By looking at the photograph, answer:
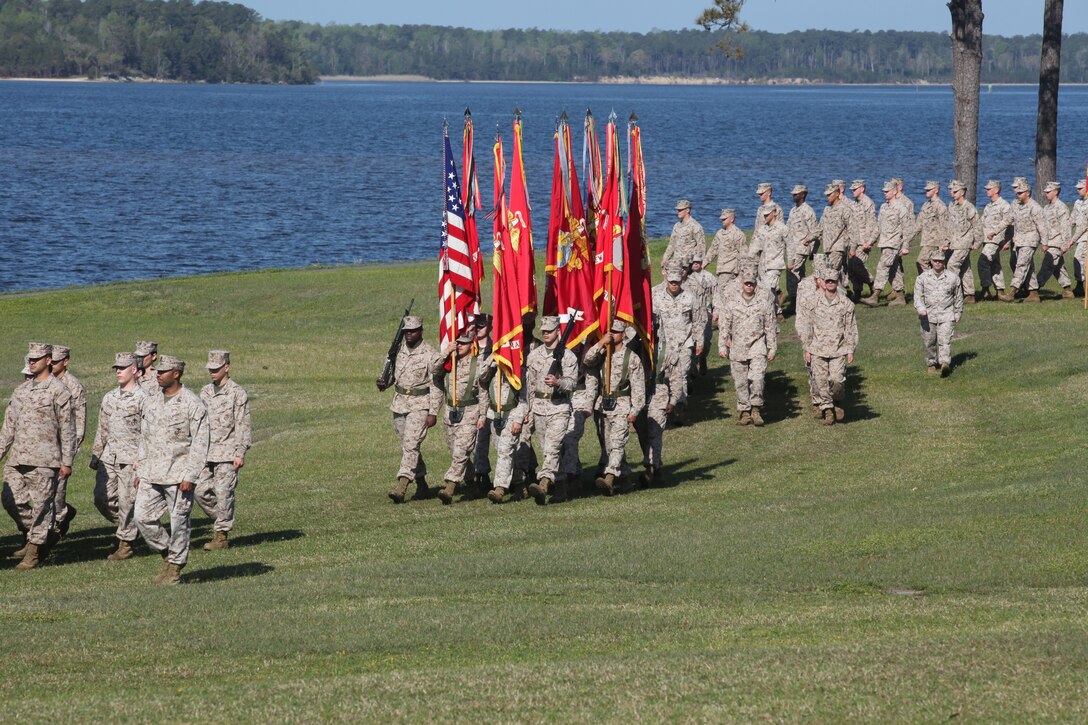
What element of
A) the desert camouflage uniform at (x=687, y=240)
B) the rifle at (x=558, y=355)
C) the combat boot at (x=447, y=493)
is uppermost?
the desert camouflage uniform at (x=687, y=240)

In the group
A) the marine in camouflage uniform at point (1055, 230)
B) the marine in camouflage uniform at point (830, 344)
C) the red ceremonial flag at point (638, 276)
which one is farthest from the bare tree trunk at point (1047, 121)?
the red ceremonial flag at point (638, 276)

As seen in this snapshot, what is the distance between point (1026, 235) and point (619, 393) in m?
13.3

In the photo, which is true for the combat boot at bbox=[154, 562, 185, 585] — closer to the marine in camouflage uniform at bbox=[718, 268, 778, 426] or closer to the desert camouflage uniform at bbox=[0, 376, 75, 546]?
the desert camouflage uniform at bbox=[0, 376, 75, 546]

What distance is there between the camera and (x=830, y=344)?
21.5 m

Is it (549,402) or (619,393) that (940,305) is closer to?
(619,393)

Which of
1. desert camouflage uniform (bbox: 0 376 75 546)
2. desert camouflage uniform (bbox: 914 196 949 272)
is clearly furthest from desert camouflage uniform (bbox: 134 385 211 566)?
desert camouflage uniform (bbox: 914 196 949 272)

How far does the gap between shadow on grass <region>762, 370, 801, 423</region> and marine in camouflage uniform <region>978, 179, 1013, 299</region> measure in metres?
5.70

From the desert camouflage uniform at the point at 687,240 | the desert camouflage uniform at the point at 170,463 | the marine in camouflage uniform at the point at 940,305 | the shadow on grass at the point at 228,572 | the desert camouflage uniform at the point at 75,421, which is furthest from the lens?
the desert camouflage uniform at the point at 687,240

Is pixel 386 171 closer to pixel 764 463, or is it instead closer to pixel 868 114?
pixel 764 463

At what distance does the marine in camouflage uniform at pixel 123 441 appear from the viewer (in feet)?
50.2

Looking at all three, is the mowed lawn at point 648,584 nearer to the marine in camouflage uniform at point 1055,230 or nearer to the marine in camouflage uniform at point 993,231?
the marine in camouflage uniform at point 993,231

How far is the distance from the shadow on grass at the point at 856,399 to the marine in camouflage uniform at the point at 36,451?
11.0 metres

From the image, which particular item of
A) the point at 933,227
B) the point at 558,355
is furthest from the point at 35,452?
the point at 933,227

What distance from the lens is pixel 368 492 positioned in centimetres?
1830
